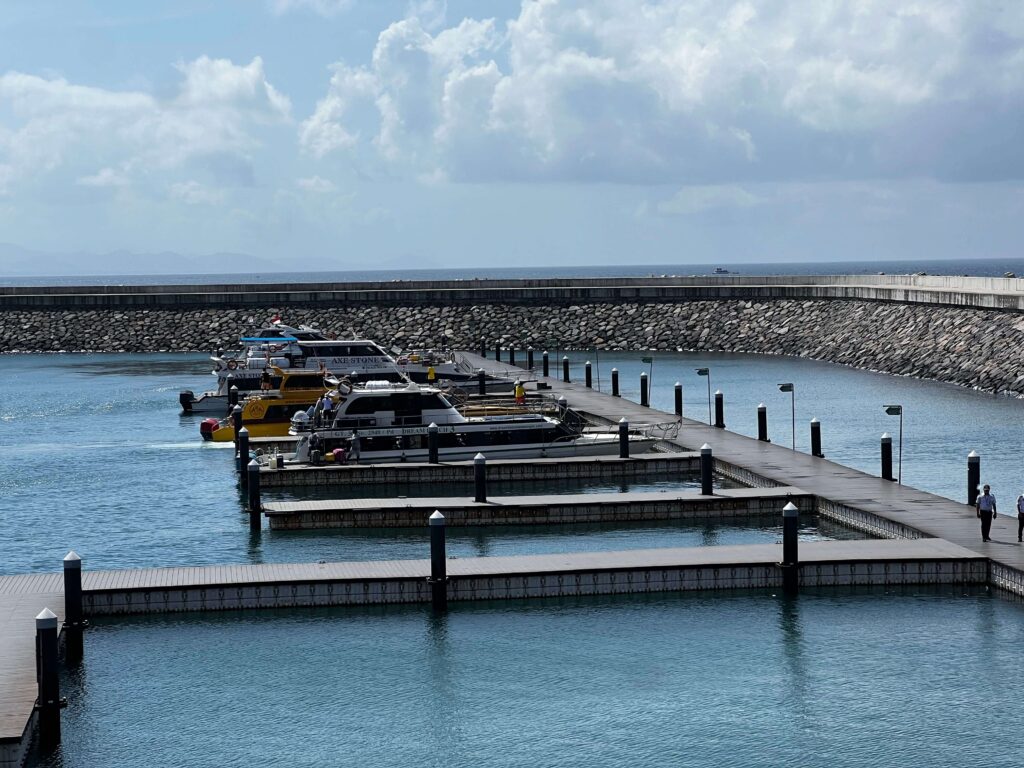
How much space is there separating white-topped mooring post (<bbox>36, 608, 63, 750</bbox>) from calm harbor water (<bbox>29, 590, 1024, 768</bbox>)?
0.38 meters

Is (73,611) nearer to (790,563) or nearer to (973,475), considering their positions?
(790,563)

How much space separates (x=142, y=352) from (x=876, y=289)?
1872 inches

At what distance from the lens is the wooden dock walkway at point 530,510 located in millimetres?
34469

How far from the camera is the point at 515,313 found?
3962 inches

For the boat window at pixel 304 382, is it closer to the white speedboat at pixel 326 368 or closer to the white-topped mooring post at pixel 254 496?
the white speedboat at pixel 326 368

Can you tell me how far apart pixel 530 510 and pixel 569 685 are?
39.5ft

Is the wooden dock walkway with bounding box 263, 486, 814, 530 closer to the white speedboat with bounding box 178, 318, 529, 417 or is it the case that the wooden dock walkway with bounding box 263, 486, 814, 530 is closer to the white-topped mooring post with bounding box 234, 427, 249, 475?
the white-topped mooring post with bounding box 234, 427, 249, 475

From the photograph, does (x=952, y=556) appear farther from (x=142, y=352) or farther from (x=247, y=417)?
(x=142, y=352)

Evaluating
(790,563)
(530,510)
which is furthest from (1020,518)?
(530,510)

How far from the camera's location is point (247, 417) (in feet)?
166

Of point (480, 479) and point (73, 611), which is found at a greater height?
point (480, 479)

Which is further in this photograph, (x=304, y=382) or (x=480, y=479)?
(x=304, y=382)

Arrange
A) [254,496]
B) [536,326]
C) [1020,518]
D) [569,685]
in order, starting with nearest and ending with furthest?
[569,685], [1020,518], [254,496], [536,326]

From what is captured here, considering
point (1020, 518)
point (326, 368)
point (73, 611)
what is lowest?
point (73, 611)
